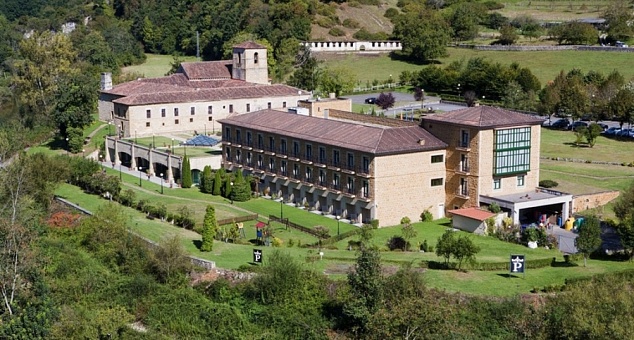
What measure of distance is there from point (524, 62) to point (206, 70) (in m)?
29.4

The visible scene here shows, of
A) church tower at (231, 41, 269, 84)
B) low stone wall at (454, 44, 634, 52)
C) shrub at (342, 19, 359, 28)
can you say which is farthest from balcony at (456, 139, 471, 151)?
shrub at (342, 19, 359, 28)

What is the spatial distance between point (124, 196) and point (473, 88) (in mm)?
37376

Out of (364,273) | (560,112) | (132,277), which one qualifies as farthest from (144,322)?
(560,112)

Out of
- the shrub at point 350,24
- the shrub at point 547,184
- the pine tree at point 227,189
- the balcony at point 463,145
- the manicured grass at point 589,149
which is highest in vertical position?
the shrub at point 350,24

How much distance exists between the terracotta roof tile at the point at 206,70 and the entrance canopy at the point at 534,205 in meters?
36.9

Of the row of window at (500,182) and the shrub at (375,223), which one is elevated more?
the row of window at (500,182)

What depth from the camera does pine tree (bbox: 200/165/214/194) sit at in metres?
51.9

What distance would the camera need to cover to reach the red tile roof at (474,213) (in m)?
42.9

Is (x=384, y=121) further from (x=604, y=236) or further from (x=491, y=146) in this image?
(x=604, y=236)

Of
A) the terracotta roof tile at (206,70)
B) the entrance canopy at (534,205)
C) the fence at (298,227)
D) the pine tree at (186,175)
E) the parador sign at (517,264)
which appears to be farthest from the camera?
the terracotta roof tile at (206,70)

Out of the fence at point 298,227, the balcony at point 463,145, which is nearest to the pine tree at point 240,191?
the fence at point 298,227

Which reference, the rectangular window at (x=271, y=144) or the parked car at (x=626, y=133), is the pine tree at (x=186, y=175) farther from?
the parked car at (x=626, y=133)

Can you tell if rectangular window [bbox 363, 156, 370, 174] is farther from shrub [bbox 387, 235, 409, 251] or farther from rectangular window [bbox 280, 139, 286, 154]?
rectangular window [bbox 280, 139, 286, 154]

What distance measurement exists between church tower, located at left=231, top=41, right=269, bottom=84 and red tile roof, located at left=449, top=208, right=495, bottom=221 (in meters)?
35.1
